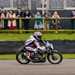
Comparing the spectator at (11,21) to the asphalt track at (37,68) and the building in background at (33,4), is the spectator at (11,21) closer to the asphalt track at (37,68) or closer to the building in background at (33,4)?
the building in background at (33,4)

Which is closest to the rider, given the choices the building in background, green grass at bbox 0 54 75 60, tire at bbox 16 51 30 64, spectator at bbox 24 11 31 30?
tire at bbox 16 51 30 64

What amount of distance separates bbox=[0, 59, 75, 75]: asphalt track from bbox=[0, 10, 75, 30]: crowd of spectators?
1326 cm

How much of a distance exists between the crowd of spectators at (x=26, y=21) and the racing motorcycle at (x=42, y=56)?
1298 cm

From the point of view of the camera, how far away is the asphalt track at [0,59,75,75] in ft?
45.5

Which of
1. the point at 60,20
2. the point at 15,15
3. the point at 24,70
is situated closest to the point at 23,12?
the point at 15,15

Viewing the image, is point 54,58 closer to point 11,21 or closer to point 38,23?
point 38,23

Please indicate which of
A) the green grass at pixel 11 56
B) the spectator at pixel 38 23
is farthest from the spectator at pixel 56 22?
the green grass at pixel 11 56

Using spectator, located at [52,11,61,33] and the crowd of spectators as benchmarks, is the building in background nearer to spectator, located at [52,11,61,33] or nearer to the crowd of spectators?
the crowd of spectators

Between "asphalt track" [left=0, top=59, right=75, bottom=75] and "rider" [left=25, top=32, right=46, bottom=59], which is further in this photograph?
"rider" [left=25, top=32, right=46, bottom=59]

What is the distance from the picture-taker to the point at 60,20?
32.3 meters

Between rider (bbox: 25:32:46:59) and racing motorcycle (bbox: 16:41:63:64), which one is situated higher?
rider (bbox: 25:32:46:59)

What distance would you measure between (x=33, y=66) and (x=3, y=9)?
19171 millimetres

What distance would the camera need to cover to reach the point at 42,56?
655 inches

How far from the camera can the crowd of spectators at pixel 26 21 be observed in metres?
30.6
